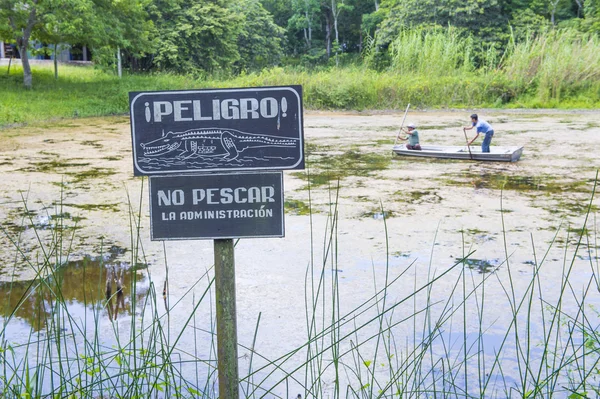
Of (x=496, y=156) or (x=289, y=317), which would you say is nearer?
(x=289, y=317)

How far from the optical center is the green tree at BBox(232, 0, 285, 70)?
26.5 m

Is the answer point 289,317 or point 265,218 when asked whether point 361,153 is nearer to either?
point 289,317

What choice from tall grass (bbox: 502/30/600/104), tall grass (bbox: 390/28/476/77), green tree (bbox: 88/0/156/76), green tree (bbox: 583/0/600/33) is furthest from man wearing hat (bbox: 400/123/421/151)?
green tree (bbox: 583/0/600/33)

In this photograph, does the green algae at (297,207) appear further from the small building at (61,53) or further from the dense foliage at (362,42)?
the small building at (61,53)

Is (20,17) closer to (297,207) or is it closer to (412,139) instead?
(412,139)

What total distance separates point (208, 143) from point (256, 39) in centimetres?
2595

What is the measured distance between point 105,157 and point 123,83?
9474 millimetres

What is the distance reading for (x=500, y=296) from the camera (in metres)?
3.73

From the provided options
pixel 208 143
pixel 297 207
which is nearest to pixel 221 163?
pixel 208 143

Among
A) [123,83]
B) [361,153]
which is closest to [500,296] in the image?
[361,153]

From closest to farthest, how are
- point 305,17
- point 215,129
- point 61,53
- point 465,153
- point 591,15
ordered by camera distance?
1. point 215,129
2. point 465,153
3. point 591,15
4. point 61,53
5. point 305,17

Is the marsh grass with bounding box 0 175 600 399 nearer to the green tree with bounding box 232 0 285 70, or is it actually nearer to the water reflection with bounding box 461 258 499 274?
the water reflection with bounding box 461 258 499 274

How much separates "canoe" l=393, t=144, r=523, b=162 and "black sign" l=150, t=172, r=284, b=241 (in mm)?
7026

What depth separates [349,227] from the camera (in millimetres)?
5344
